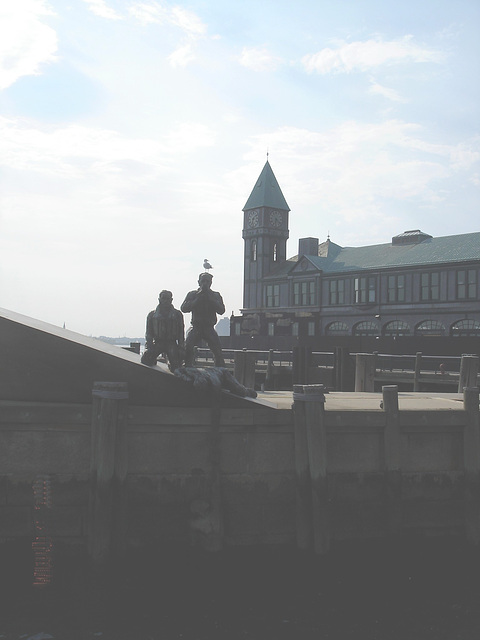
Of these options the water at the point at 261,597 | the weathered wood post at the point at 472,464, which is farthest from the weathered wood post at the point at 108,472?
the weathered wood post at the point at 472,464

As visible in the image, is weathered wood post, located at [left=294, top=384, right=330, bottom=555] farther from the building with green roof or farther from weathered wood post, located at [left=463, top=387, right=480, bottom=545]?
the building with green roof

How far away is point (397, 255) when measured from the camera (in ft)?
168

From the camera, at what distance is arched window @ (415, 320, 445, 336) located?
46.5 m

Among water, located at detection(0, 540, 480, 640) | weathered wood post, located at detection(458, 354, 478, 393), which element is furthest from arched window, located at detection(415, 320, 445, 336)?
water, located at detection(0, 540, 480, 640)

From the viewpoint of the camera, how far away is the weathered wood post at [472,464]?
955cm

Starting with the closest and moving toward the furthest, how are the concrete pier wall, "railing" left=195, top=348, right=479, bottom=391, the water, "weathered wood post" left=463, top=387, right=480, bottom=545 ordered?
the water → the concrete pier wall → "weathered wood post" left=463, top=387, right=480, bottom=545 → "railing" left=195, top=348, right=479, bottom=391

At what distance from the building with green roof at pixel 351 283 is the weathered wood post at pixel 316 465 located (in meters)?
37.7

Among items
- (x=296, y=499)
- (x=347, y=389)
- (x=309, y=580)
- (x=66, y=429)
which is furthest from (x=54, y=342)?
(x=347, y=389)

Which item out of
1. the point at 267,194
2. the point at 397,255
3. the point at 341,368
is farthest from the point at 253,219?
the point at 341,368

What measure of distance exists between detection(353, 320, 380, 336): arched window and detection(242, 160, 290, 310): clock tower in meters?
12.5

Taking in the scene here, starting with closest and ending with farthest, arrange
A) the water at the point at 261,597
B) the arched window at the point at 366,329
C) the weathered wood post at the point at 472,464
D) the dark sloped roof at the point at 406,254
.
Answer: the water at the point at 261,597 → the weathered wood post at the point at 472,464 → the dark sloped roof at the point at 406,254 → the arched window at the point at 366,329

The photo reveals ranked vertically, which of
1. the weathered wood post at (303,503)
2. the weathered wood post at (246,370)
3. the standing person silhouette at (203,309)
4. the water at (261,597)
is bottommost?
the water at (261,597)

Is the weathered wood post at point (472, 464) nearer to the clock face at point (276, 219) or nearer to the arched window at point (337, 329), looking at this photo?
the arched window at point (337, 329)

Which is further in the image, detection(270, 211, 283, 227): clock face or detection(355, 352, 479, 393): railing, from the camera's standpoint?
detection(270, 211, 283, 227): clock face
